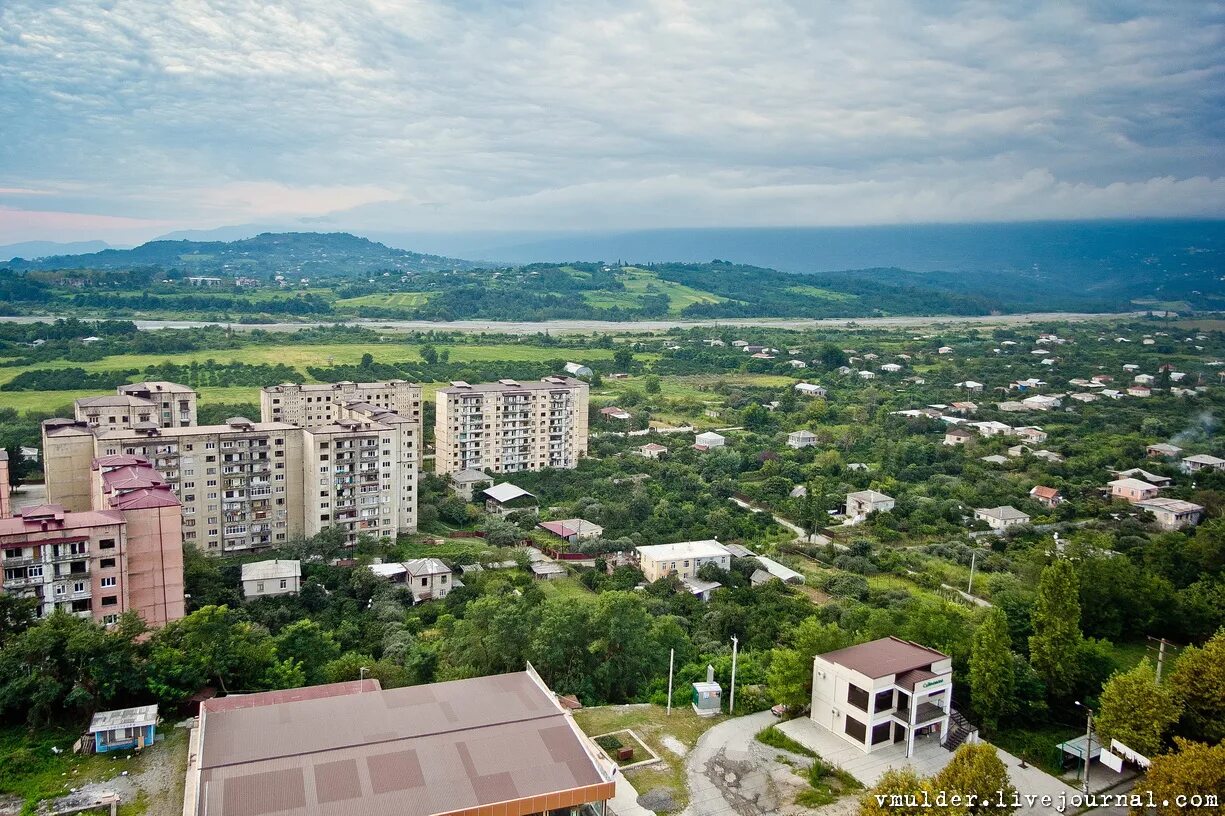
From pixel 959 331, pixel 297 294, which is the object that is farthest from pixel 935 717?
pixel 297 294

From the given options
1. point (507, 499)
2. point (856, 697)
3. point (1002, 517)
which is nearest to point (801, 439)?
point (1002, 517)

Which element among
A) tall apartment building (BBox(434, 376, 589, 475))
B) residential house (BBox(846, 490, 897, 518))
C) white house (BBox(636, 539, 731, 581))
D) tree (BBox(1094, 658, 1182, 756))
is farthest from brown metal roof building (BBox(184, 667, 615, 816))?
tall apartment building (BBox(434, 376, 589, 475))

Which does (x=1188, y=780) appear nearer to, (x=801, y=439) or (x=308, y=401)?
(x=308, y=401)

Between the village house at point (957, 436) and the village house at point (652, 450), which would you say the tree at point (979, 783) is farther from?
the village house at point (957, 436)

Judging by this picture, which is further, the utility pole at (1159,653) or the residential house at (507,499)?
the residential house at (507,499)

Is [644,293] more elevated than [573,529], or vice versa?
[644,293]

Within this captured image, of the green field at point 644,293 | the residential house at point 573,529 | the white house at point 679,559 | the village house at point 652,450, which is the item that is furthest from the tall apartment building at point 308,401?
the green field at point 644,293

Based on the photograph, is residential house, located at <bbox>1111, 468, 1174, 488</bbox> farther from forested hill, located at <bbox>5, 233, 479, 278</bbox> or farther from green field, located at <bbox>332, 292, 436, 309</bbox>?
forested hill, located at <bbox>5, 233, 479, 278</bbox>
